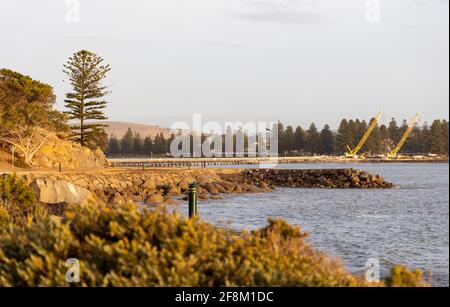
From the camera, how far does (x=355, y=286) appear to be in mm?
7070

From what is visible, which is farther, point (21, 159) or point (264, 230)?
point (21, 159)

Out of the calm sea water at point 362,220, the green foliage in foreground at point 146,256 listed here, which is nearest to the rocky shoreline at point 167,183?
the calm sea water at point 362,220

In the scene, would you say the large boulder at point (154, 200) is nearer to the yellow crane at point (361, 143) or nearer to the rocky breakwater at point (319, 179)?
the rocky breakwater at point (319, 179)

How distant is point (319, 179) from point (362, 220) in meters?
35.6

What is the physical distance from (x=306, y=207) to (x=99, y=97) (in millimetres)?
35302

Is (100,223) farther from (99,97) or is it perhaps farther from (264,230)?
(99,97)

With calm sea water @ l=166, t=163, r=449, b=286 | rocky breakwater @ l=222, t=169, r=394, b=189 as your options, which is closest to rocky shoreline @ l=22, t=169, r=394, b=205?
rocky breakwater @ l=222, t=169, r=394, b=189

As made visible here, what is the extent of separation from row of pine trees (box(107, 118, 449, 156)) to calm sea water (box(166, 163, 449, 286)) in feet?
373

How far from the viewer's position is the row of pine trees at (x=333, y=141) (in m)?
175

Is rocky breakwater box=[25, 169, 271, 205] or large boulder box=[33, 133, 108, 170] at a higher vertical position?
large boulder box=[33, 133, 108, 170]

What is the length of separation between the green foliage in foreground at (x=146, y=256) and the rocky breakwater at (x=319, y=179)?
6276 centimetres

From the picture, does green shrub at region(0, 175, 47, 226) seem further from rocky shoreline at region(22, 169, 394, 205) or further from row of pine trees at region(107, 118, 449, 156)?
row of pine trees at region(107, 118, 449, 156)

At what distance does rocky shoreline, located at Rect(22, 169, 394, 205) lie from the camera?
29.7 metres
